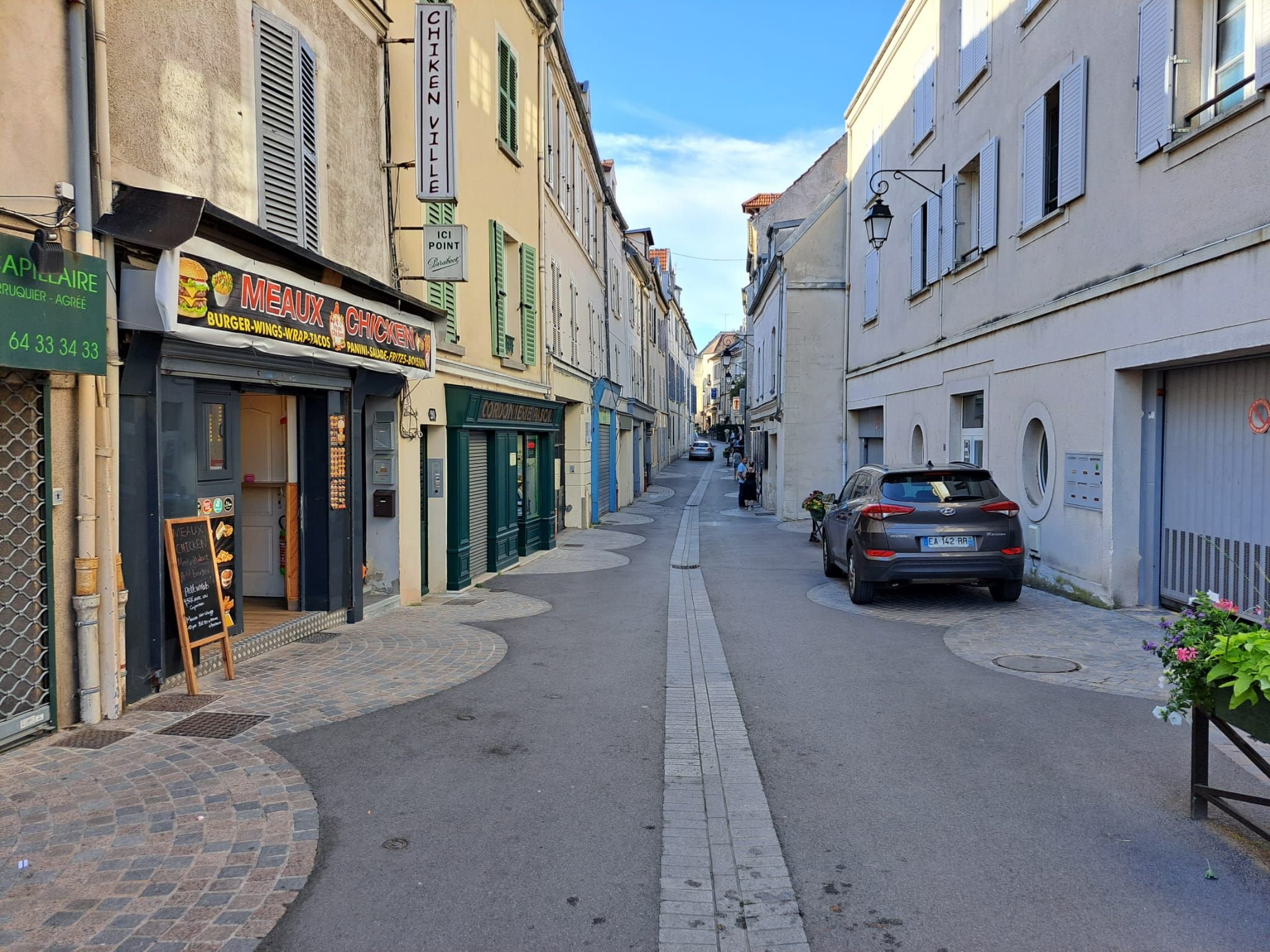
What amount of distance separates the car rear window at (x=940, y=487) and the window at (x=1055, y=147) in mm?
3530

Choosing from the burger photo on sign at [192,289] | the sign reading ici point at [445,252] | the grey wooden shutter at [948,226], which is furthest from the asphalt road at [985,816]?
the grey wooden shutter at [948,226]

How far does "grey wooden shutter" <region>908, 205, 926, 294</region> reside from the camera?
16.0 metres

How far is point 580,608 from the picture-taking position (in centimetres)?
995

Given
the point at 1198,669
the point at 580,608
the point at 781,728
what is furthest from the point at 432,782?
the point at 580,608

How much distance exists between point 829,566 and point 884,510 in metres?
3.03

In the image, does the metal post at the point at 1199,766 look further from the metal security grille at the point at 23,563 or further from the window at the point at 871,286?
the window at the point at 871,286

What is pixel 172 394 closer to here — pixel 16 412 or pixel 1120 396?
pixel 16 412

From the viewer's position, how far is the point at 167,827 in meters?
3.92

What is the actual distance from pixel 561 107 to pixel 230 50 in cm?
1205

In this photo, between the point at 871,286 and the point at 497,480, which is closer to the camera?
the point at 497,480

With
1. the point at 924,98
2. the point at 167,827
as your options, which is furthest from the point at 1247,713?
the point at 924,98

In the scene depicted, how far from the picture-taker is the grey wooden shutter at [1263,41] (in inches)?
268

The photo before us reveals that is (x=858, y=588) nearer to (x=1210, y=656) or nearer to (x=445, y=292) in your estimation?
(x=445, y=292)

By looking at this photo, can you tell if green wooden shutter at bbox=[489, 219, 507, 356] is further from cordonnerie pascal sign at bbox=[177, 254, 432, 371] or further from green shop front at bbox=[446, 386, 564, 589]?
cordonnerie pascal sign at bbox=[177, 254, 432, 371]
